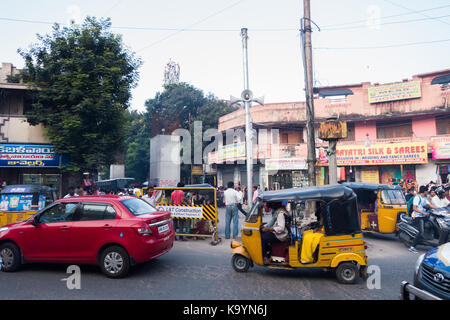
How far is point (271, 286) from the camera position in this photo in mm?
5426

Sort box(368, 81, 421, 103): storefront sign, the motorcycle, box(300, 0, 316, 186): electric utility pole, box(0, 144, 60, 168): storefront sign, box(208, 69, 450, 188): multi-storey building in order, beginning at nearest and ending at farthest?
the motorcycle
box(300, 0, 316, 186): electric utility pole
box(0, 144, 60, 168): storefront sign
box(208, 69, 450, 188): multi-storey building
box(368, 81, 421, 103): storefront sign

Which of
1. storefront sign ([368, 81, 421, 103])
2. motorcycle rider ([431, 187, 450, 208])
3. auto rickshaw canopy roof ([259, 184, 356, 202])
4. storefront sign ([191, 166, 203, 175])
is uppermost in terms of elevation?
storefront sign ([368, 81, 421, 103])

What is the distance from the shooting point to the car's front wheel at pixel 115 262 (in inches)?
230

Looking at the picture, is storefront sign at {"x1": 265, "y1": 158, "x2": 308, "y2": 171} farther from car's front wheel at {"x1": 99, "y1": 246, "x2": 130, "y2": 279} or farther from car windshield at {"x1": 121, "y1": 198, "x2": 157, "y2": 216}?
car's front wheel at {"x1": 99, "y1": 246, "x2": 130, "y2": 279}

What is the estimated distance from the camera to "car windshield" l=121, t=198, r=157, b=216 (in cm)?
630

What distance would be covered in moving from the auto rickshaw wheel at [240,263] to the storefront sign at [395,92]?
21.4 metres

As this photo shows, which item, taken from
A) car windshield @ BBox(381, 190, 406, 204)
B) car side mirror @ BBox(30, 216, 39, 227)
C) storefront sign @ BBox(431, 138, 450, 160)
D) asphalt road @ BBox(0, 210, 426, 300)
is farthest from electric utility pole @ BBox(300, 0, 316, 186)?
storefront sign @ BBox(431, 138, 450, 160)

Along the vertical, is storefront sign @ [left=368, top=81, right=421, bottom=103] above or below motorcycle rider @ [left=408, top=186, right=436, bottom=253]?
above

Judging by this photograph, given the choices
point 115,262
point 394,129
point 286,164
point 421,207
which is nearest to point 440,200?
point 421,207

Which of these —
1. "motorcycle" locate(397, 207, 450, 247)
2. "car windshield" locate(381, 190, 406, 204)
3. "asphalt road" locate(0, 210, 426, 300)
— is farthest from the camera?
"car windshield" locate(381, 190, 406, 204)

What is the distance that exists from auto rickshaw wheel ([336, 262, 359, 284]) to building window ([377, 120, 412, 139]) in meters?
21.7

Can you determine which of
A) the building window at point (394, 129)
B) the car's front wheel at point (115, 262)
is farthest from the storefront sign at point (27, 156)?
the building window at point (394, 129)

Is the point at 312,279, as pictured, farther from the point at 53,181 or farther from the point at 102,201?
the point at 53,181
